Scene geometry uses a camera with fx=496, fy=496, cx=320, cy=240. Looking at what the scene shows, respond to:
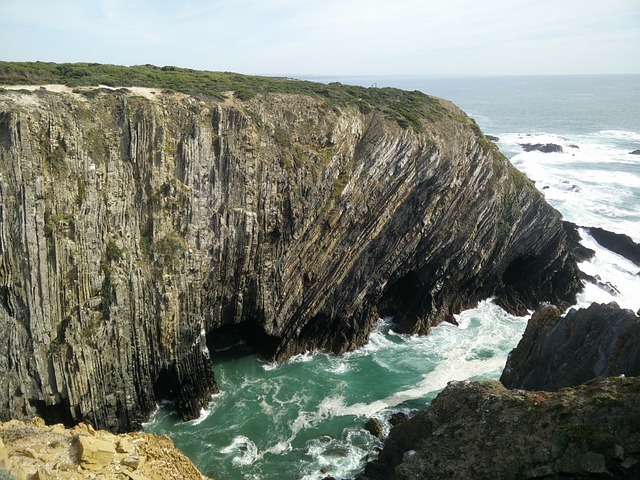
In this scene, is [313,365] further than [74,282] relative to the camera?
Yes

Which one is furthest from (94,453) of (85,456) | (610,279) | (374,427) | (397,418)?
(610,279)

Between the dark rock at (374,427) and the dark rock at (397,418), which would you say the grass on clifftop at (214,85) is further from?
the dark rock at (374,427)

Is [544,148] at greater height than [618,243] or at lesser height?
greater

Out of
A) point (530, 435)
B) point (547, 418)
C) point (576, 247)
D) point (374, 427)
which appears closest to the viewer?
point (530, 435)

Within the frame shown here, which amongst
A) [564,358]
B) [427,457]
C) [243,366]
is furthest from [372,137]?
[427,457]

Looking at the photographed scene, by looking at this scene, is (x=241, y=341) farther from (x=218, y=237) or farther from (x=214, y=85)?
(x=214, y=85)

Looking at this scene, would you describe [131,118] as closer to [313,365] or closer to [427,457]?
[313,365]

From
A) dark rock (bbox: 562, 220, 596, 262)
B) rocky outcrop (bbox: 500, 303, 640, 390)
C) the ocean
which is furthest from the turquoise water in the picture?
dark rock (bbox: 562, 220, 596, 262)
